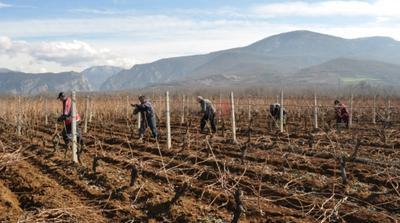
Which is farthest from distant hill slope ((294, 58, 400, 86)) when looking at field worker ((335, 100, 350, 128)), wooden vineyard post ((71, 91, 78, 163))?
wooden vineyard post ((71, 91, 78, 163))

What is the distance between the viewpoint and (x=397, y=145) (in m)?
11.8

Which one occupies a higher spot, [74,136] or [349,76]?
[349,76]

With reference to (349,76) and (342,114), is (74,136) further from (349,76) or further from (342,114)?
(349,76)

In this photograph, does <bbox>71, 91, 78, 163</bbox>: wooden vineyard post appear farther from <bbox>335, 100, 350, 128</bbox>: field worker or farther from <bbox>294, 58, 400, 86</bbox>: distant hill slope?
<bbox>294, 58, 400, 86</bbox>: distant hill slope

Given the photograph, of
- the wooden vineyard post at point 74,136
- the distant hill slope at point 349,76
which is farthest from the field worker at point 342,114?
the distant hill slope at point 349,76

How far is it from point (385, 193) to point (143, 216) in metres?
3.29

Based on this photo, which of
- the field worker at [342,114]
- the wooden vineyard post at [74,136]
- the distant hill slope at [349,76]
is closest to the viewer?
the wooden vineyard post at [74,136]

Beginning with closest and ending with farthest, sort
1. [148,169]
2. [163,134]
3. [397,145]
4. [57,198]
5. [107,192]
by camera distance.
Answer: [57,198]
[107,192]
[148,169]
[397,145]
[163,134]

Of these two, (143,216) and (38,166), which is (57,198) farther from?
(38,166)

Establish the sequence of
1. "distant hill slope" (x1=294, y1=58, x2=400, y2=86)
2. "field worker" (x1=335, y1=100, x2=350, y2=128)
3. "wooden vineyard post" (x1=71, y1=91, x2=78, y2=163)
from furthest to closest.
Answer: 1. "distant hill slope" (x1=294, y1=58, x2=400, y2=86)
2. "field worker" (x1=335, y1=100, x2=350, y2=128)
3. "wooden vineyard post" (x1=71, y1=91, x2=78, y2=163)

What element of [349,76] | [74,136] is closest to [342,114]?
[74,136]

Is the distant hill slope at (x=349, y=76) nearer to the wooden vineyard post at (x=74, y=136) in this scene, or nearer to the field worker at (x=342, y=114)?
the field worker at (x=342, y=114)

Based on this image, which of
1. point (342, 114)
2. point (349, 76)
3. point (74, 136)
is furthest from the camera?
point (349, 76)

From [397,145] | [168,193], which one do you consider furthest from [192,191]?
[397,145]
